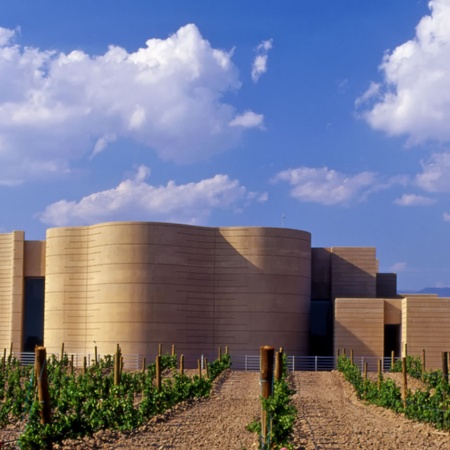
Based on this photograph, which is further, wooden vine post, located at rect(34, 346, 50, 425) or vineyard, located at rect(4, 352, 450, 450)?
vineyard, located at rect(4, 352, 450, 450)

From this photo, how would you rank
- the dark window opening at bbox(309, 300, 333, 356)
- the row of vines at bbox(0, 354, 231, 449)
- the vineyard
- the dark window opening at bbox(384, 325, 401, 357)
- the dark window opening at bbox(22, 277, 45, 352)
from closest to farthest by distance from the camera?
the row of vines at bbox(0, 354, 231, 449) < the vineyard < the dark window opening at bbox(384, 325, 401, 357) < the dark window opening at bbox(22, 277, 45, 352) < the dark window opening at bbox(309, 300, 333, 356)

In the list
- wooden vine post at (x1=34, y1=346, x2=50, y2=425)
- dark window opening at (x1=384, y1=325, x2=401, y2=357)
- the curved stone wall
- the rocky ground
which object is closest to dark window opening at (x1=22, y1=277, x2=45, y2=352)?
the curved stone wall

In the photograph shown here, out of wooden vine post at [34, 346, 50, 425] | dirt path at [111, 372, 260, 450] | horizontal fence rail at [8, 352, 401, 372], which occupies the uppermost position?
wooden vine post at [34, 346, 50, 425]

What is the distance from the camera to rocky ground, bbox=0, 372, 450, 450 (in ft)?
47.4

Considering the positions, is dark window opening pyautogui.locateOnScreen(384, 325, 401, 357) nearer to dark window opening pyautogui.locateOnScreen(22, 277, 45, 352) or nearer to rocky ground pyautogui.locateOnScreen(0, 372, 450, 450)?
dark window opening pyautogui.locateOnScreen(22, 277, 45, 352)

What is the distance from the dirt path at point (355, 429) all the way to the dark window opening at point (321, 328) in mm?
18514

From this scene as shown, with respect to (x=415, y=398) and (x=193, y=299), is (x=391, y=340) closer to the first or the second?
(x=193, y=299)

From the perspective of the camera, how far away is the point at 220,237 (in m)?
42.1

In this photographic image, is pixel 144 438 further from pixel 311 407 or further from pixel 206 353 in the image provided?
pixel 206 353

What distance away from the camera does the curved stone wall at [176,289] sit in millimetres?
40188

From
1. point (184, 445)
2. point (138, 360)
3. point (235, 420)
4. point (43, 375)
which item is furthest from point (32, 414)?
point (138, 360)

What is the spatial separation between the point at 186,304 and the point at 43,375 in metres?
27.5

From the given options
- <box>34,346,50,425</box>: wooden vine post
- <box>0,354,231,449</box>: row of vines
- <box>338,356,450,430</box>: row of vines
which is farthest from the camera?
<box>338,356,450,430</box>: row of vines

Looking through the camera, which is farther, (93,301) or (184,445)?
(93,301)
